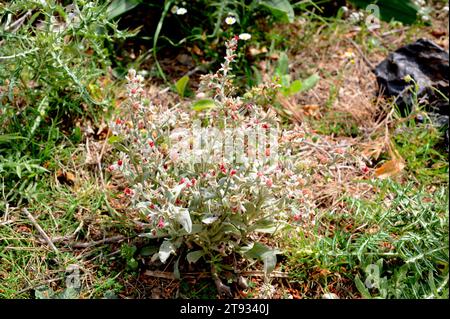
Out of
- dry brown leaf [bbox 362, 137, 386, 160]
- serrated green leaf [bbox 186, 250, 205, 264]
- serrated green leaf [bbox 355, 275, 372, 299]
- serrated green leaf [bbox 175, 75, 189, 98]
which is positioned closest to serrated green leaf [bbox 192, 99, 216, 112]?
serrated green leaf [bbox 175, 75, 189, 98]

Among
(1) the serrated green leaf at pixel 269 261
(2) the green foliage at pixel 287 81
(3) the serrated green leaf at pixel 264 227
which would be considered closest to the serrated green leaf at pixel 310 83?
(2) the green foliage at pixel 287 81

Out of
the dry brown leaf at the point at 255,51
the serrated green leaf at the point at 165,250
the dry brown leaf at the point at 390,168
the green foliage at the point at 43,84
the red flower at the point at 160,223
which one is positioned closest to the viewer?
the red flower at the point at 160,223

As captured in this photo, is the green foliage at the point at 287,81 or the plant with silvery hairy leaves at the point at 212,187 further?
the green foliage at the point at 287,81

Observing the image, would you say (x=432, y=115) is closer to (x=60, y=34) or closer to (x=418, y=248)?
(x=418, y=248)

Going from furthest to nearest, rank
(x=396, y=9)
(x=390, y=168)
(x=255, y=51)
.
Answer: (x=396, y=9), (x=255, y=51), (x=390, y=168)

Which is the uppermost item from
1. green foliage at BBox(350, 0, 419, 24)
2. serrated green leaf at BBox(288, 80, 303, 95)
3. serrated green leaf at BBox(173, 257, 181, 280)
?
green foliage at BBox(350, 0, 419, 24)

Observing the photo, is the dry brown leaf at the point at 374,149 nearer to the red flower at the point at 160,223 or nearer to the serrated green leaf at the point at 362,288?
the serrated green leaf at the point at 362,288

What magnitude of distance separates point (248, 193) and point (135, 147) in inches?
Result: 18.6

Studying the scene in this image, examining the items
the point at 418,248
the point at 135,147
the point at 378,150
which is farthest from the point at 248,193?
the point at 378,150

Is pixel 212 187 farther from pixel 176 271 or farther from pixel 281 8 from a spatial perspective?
pixel 281 8

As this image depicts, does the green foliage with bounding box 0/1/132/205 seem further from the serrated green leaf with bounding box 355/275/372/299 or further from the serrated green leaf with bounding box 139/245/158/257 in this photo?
the serrated green leaf with bounding box 355/275/372/299

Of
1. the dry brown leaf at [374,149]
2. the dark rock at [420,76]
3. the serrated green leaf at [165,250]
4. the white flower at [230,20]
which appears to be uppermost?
the white flower at [230,20]

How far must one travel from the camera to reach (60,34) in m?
2.48

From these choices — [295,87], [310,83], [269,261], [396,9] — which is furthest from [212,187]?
[396,9]
